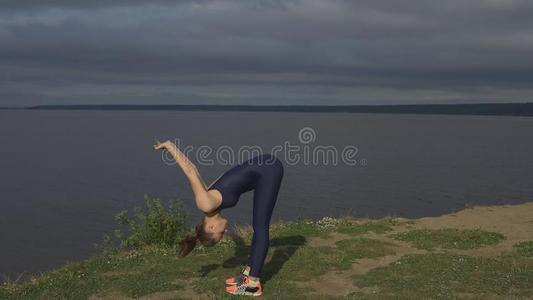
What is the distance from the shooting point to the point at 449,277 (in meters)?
11.0

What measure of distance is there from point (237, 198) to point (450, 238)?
824cm

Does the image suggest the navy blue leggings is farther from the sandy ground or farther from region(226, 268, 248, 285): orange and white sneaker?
the sandy ground

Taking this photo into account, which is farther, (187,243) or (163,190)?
(163,190)

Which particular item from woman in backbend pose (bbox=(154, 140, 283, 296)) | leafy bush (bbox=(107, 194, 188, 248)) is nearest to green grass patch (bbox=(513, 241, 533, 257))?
woman in backbend pose (bbox=(154, 140, 283, 296))

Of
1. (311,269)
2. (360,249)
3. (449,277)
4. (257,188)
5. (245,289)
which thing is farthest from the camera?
(360,249)

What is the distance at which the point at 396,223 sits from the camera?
59.1 ft

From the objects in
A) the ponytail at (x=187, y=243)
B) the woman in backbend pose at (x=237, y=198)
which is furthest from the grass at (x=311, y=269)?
the ponytail at (x=187, y=243)

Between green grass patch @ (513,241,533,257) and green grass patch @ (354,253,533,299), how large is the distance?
0.52m

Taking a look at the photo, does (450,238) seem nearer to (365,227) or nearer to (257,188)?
(365,227)

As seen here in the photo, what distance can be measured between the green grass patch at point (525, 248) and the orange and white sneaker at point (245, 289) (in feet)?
23.7

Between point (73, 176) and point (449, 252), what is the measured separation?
4179 cm

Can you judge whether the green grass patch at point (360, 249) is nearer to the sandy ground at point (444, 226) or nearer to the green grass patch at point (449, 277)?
the sandy ground at point (444, 226)

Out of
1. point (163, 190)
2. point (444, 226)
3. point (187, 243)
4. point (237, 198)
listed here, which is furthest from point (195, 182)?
point (163, 190)

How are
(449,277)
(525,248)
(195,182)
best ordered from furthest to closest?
(525,248), (449,277), (195,182)
